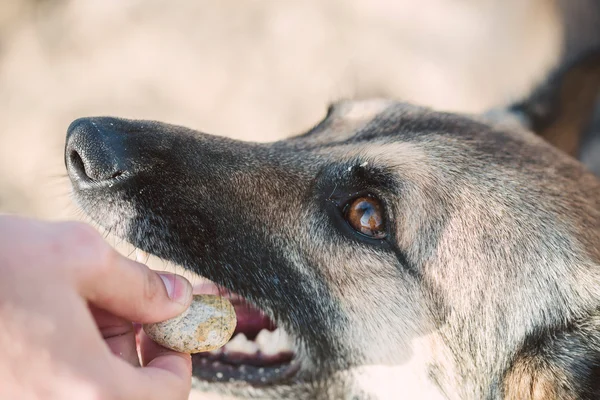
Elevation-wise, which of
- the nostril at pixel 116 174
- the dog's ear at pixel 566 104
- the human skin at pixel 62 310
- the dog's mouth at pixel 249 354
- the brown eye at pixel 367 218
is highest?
the dog's ear at pixel 566 104

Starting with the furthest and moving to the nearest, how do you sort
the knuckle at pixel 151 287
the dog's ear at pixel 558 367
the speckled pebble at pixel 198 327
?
the dog's ear at pixel 558 367, the speckled pebble at pixel 198 327, the knuckle at pixel 151 287

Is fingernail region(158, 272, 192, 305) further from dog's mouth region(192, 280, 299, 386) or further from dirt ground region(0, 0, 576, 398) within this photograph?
dirt ground region(0, 0, 576, 398)

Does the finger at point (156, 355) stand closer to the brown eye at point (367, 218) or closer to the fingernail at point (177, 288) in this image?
the fingernail at point (177, 288)

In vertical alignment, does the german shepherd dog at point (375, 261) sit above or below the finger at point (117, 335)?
above

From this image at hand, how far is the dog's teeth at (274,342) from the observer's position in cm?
248

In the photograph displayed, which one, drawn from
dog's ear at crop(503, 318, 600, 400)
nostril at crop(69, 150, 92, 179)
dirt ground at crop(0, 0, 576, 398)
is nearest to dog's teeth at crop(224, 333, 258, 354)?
nostril at crop(69, 150, 92, 179)

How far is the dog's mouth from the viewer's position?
8.09 ft

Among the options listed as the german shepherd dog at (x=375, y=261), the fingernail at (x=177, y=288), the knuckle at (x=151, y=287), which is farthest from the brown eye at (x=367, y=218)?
the knuckle at (x=151, y=287)

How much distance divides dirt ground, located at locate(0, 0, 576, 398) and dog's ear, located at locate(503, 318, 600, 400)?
238cm

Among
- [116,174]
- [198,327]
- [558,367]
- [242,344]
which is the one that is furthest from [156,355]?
[558,367]

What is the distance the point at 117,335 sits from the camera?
1830mm

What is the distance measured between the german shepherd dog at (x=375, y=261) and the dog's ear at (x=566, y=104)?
6.27 feet

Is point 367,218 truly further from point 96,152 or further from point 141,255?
point 96,152

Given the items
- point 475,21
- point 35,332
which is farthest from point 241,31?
point 35,332
